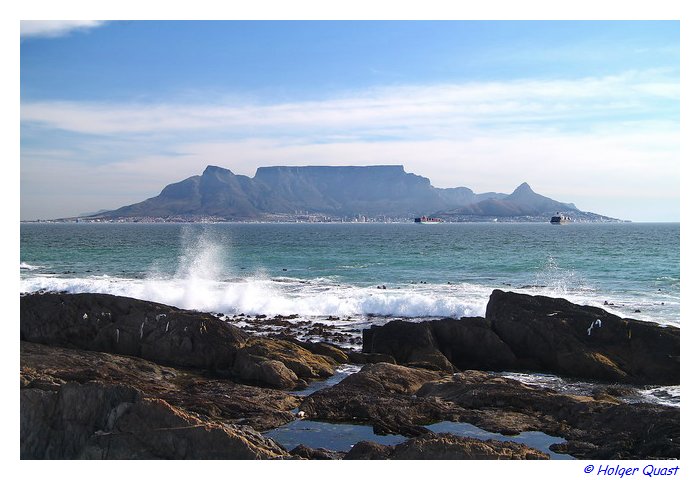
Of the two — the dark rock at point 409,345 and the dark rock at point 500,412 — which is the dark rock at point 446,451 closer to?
the dark rock at point 500,412

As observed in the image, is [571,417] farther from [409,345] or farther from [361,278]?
[361,278]

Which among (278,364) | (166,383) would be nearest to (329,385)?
(278,364)

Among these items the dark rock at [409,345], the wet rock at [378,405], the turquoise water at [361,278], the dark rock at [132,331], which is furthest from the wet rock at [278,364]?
the turquoise water at [361,278]

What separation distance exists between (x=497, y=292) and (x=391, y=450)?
11722mm

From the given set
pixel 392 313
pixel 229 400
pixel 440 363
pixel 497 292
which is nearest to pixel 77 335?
pixel 229 400

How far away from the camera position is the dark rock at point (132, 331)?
15398 mm

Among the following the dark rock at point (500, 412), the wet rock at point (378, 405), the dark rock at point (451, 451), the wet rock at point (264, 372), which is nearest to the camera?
the dark rock at point (451, 451)

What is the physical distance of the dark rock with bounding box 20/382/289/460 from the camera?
334 inches

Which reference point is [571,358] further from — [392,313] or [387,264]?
[387,264]

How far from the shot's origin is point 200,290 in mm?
32531

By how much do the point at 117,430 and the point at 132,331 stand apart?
7.17m

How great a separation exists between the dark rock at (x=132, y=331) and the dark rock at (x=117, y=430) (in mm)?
5691

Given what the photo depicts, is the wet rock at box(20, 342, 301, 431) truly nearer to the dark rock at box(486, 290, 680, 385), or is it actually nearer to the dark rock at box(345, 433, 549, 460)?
the dark rock at box(345, 433, 549, 460)

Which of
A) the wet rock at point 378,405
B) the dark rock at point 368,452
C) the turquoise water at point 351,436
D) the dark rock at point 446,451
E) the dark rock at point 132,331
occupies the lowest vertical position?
the turquoise water at point 351,436
